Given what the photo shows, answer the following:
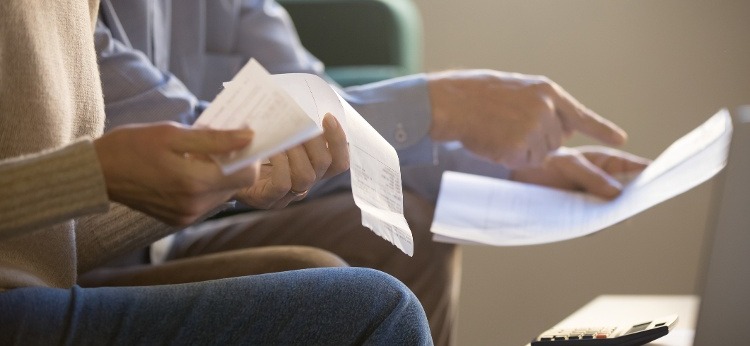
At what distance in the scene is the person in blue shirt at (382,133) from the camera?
1.06 meters

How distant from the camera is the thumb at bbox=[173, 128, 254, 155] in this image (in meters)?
0.54

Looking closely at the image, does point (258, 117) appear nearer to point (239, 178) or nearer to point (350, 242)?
point (239, 178)

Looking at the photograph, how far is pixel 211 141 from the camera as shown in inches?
21.6

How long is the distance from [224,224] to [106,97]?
0.24 meters

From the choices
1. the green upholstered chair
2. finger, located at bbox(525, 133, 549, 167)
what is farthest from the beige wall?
finger, located at bbox(525, 133, 549, 167)

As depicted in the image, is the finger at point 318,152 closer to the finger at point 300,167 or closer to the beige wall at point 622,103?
the finger at point 300,167

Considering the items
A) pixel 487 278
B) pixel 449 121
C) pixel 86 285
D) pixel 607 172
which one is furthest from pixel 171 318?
pixel 487 278

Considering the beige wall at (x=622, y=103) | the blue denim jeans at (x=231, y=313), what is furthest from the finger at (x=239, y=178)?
the beige wall at (x=622, y=103)

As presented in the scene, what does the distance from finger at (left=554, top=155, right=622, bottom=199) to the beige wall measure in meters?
0.94

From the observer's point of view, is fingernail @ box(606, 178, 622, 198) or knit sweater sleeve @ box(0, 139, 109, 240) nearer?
knit sweater sleeve @ box(0, 139, 109, 240)

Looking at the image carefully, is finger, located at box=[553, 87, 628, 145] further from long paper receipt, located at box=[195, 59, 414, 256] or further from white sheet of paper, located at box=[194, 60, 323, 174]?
white sheet of paper, located at box=[194, 60, 323, 174]

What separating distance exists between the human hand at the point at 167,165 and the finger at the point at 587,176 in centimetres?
60

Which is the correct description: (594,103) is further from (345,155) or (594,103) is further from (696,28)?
A: (345,155)

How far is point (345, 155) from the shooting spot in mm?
723
